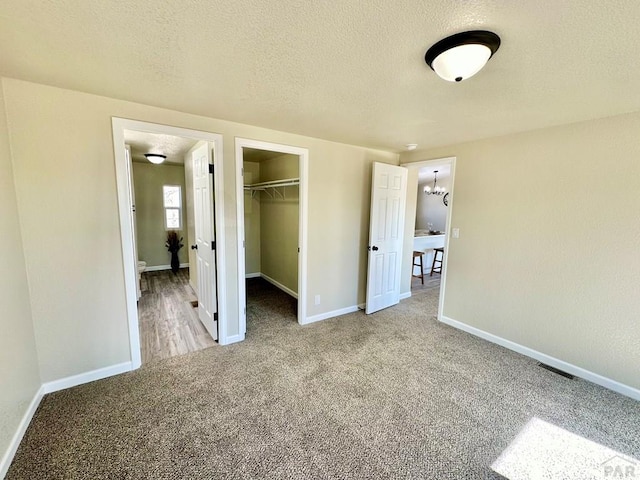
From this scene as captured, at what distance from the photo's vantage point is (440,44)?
1.31m

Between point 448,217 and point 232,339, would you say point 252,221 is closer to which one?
point 232,339

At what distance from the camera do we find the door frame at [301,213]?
279 cm

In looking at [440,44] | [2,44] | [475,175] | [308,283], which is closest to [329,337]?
[308,283]

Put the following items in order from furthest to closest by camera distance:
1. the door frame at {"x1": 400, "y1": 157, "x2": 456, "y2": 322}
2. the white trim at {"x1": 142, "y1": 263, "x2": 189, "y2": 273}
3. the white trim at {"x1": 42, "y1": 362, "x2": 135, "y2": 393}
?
1. the white trim at {"x1": 142, "y1": 263, "x2": 189, "y2": 273}
2. the door frame at {"x1": 400, "y1": 157, "x2": 456, "y2": 322}
3. the white trim at {"x1": 42, "y1": 362, "x2": 135, "y2": 393}

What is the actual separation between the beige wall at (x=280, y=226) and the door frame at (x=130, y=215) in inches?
65.8

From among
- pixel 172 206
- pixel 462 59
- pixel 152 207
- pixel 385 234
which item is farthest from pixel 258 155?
pixel 462 59

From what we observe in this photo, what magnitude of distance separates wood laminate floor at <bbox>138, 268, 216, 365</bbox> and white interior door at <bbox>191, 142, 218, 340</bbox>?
18 centimetres

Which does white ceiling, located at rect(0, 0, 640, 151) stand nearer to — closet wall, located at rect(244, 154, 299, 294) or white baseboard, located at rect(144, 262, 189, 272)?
closet wall, located at rect(244, 154, 299, 294)

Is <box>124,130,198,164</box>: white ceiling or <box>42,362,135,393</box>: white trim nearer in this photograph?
<box>42,362,135,393</box>: white trim

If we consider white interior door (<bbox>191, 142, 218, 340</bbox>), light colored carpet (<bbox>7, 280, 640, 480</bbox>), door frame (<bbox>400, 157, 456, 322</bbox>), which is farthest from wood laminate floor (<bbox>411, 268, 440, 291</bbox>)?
white interior door (<bbox>191, 142, 218, 340</bbox>)

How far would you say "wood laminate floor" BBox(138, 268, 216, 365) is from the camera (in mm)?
2821

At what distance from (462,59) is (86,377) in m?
3.42

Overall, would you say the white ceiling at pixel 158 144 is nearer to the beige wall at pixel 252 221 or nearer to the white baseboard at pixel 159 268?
the beige wall at pixel 252 221

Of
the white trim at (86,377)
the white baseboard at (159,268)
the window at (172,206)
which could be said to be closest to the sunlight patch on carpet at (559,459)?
the white trim at (86,377)
